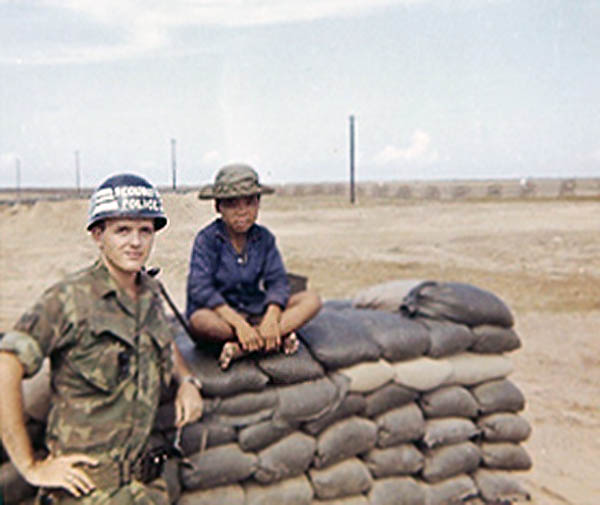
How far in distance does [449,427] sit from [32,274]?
32.5 ft

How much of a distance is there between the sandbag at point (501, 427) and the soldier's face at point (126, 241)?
2.58 meters

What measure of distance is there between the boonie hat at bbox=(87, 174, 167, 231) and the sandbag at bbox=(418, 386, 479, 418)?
2.19 metres

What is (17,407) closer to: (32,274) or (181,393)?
(181,393)

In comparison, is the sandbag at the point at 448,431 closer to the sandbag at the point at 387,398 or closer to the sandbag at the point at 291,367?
the sandbag at the point at 387,398

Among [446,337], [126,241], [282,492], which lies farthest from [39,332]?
[446,337]

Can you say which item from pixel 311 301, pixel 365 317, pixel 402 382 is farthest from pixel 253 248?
pixel 402 382

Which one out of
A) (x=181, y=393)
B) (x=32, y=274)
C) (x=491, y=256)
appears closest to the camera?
(x=181, y=393)

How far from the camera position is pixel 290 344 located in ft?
10.5

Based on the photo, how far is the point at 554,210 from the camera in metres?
21.6

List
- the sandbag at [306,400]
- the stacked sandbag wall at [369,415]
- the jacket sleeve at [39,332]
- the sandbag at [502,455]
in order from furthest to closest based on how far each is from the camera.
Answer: the sandbag at [502,455], the sandbag at [306,400], the stacked sandbag wall at [369,415], the jacket sleeve at [39,332]

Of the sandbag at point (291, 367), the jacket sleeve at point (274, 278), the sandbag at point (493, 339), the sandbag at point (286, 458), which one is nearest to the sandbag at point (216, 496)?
the sandbag at point (286, 458)

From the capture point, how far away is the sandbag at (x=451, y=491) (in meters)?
3.68

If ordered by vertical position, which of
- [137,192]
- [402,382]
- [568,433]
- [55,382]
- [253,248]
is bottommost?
[568,433]

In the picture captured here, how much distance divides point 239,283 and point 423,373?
3.96 ft
